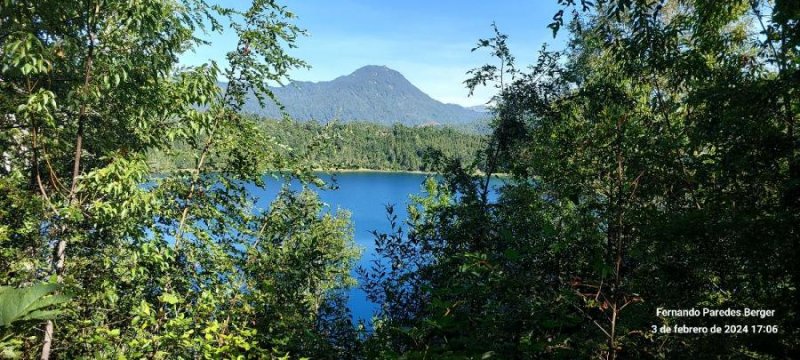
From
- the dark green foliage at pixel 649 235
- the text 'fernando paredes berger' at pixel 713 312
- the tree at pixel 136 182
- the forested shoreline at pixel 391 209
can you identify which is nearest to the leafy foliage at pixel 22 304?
the forested shoreline at pixel 391 209

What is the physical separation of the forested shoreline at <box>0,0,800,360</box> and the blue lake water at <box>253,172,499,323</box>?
7.23ft

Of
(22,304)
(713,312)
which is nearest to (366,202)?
(713,312)

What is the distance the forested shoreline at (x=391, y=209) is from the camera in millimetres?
3504

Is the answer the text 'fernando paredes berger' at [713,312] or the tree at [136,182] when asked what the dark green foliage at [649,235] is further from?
the tree at [136,182]

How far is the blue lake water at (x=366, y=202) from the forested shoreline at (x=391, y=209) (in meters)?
2.20

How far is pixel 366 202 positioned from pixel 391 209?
3310 inches

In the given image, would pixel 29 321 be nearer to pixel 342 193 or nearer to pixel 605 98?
pixel 605 98

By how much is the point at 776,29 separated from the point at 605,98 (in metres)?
1.85

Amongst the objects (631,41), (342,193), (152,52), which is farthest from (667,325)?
(342,193)

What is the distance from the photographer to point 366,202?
9112 cm

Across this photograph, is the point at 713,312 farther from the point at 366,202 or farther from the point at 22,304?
the point at 366,202

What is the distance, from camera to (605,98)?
5586 millimetres

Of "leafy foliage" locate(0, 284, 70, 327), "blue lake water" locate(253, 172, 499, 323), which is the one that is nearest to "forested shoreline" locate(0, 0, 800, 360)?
"leafy foliage" locate(0, 284, 70, 327)

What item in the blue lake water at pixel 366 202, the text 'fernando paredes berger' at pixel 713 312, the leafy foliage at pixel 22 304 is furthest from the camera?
the blue lake water at pixel 366 202
